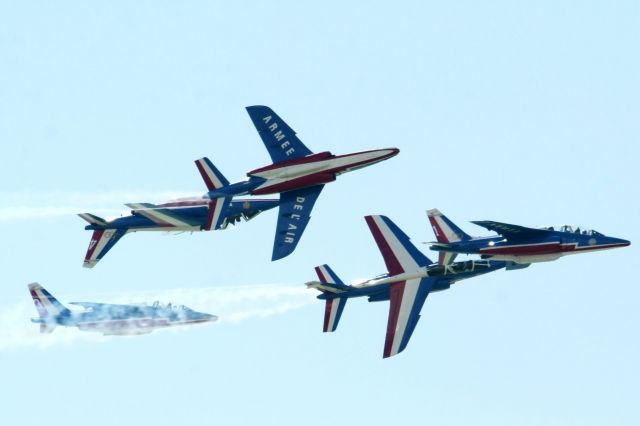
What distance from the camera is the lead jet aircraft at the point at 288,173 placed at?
126438mm

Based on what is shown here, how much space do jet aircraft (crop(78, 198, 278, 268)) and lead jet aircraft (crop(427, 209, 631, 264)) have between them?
668 inches

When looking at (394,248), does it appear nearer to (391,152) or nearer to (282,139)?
(391,152)

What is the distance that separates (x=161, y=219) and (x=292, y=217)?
36.1 feet

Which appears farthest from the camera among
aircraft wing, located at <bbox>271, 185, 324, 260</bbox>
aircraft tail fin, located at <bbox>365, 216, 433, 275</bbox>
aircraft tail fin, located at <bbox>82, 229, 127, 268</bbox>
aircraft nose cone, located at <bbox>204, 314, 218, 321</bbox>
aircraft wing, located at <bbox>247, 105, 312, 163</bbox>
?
aircraft nose cone, located at <bbox>204, 314, 218, 321</bbox>

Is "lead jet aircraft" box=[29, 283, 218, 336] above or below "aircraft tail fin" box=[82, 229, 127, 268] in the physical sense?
below

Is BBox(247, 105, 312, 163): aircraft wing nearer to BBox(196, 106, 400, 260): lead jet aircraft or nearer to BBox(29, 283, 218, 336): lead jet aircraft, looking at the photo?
BBox(196, 106, 400, 260): lead jet aircraft

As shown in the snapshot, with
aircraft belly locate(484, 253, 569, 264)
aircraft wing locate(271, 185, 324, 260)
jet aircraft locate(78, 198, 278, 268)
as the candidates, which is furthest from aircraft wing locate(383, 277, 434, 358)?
jet aircraft locate(78, 198, 278, 268)

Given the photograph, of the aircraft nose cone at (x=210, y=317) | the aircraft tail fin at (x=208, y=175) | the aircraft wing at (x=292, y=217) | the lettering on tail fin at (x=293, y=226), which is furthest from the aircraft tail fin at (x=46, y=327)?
the lettering on tail fin at (x=293, y=226)

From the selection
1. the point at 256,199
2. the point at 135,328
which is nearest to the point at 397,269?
the point at 256,199

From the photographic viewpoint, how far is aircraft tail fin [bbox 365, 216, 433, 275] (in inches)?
4973

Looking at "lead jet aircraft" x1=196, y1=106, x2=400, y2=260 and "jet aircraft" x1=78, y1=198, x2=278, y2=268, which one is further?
"jet aircraft" x1=78, y1=198, x2=278, y2=268

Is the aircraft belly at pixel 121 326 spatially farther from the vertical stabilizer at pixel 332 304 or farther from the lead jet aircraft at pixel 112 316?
the vertical stabilizer at pixel 332 304

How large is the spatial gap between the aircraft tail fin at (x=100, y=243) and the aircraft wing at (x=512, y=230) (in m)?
29.0

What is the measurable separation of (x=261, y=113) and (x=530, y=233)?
22100mm
